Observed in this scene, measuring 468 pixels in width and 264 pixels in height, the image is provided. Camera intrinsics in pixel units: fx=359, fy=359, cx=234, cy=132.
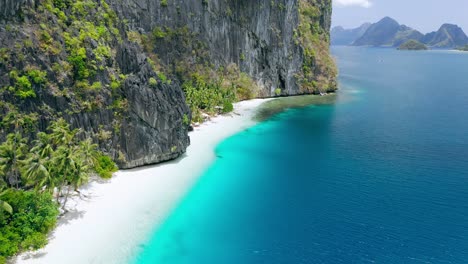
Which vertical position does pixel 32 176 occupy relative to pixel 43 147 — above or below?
below

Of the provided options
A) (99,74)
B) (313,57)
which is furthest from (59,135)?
(313,57)

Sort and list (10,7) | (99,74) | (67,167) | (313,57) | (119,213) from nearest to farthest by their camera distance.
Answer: (67,167) < (119,213) < (10,7) < (99,74) < (313,57)

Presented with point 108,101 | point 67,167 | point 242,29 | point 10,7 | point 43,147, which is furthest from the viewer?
point 242,29

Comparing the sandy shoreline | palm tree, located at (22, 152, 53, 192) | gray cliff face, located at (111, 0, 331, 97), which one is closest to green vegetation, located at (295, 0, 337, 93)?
gray cliff face, located at (111, 0, 331, 97)

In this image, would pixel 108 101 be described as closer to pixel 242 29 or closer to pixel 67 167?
pixel 67 167

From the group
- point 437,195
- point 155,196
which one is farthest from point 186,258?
point 437,195

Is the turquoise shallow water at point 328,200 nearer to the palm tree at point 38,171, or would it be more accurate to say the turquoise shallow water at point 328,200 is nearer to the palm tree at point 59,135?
the palm tree at point 38,171

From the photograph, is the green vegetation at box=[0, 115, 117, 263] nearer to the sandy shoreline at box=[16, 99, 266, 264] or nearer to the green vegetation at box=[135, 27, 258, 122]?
the sandy shoreline at box=[16, 99, 266, 264]

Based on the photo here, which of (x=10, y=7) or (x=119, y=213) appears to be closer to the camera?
(x=119, y=213)
